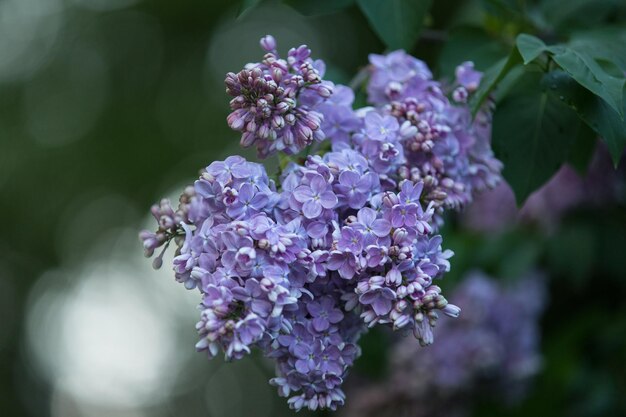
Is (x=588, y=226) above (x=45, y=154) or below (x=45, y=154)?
above

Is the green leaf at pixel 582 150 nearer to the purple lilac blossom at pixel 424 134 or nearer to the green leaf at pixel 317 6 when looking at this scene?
the purple lilac blossom at pixel 424 134

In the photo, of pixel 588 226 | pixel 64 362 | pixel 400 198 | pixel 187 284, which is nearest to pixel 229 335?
pixel 187 284

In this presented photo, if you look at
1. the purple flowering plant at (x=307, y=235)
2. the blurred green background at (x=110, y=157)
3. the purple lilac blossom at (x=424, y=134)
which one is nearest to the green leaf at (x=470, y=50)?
the purple lilac blossom at (x=424, y=134)

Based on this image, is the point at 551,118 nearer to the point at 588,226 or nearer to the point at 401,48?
the point at 401,48

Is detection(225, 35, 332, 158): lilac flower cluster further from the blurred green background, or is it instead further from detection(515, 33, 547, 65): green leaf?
the blurred green background

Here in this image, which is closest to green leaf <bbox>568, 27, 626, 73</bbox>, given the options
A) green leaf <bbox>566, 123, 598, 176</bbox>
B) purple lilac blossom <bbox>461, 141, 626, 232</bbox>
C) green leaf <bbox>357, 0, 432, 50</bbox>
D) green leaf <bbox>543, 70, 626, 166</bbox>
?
green leaf <bbox>543, 70, 626, 166</bbox>
